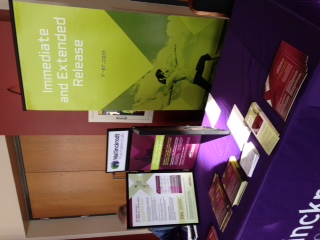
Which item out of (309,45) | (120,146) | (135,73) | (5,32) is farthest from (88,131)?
(309,45)

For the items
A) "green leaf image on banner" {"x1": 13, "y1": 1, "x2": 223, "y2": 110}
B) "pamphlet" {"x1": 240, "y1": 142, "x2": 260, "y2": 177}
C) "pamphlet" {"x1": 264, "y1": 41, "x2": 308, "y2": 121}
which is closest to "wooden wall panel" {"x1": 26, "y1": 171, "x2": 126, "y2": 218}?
"green leaf image on banner" {"x1": 13, "y1": 1, "x2": 223, "y2": 110}

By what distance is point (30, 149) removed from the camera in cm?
227

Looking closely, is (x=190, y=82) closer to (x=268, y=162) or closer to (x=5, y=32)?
(x=268, y=162)

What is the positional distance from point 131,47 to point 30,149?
1332mm

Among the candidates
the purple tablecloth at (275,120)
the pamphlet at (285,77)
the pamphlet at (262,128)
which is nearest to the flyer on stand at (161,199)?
the purple tablecloth at (275,120)

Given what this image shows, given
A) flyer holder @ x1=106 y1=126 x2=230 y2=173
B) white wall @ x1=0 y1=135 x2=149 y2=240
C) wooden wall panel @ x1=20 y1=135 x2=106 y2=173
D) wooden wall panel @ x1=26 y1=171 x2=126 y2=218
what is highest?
wooden wall panel @ x1=20 y1=135 x2=106 y2=173

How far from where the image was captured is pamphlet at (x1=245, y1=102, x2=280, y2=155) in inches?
38.1

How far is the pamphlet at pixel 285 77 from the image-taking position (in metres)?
0.85

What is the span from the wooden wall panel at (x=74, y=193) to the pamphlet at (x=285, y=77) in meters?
1.81

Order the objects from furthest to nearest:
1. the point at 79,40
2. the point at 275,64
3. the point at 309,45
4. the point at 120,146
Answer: the point at 120,146 < the point at 79,40 < the point at 275,64 < the point at 309,45

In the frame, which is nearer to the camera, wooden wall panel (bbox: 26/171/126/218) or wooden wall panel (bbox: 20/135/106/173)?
wooden wall panel (bbox: 20/135/106/173)

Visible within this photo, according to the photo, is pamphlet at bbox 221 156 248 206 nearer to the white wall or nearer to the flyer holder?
the flyer holder

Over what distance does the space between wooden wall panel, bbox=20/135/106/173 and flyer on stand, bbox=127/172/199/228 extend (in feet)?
2.43

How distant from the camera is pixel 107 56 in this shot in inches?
52.2
